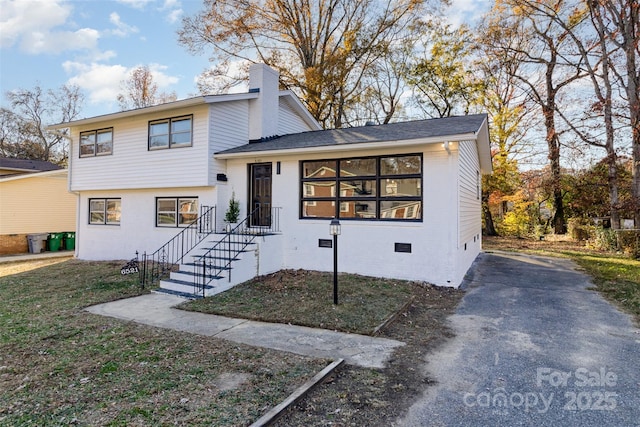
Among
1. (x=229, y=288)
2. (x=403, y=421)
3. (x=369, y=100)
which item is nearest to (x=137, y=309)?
(x=229, y=288)

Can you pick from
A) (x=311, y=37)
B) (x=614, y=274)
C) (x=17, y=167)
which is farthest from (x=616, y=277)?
(x=17, y=167)

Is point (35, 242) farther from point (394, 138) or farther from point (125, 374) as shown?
point (394, 138)

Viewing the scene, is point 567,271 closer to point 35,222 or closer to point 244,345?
point 244,345

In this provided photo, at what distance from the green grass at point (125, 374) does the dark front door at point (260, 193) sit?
497cm

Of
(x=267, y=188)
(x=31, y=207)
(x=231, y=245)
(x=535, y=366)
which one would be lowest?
Result: (x=535, y=366)

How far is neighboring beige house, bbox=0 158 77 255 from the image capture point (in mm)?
14875

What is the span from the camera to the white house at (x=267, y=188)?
7.87 m

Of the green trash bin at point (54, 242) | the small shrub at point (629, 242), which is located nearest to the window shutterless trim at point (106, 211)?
the green trash bin at point (54, 242)

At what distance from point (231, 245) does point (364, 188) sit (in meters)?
3.64

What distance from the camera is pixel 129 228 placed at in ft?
38.9

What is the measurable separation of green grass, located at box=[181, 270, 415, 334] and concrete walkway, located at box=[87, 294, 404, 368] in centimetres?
26

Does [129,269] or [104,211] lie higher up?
[104,211]

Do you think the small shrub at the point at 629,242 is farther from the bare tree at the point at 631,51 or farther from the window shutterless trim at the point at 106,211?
the window shutterless trim at the point at 106,211

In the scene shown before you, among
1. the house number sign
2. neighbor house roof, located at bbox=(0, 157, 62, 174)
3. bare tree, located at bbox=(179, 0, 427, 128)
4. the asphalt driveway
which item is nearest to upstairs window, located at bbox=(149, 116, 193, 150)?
the house number sign
